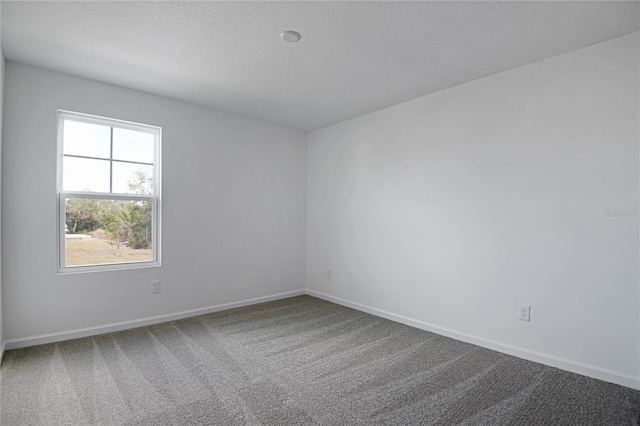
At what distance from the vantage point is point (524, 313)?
2.71 meters

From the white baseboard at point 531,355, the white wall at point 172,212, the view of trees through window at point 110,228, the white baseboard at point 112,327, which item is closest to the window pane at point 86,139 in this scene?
the white wall at point 172,212

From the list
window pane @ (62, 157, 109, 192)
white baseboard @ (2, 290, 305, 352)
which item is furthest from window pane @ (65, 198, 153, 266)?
white baseboard @ (2, 290, 305, 352)

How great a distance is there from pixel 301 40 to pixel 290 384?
2.47 meters

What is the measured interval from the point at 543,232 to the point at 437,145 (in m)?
1.27

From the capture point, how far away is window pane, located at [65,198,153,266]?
3086mm

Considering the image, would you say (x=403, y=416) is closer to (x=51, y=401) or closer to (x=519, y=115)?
(x=51, y=401)

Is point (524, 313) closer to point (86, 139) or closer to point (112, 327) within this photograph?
point (112, 327)

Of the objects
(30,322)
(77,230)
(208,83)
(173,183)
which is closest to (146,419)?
(30,322)

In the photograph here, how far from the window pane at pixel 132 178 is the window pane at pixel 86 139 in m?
0.18

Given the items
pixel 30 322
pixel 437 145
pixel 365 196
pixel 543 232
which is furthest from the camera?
pixel 365 196

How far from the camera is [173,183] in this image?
3.63 metres

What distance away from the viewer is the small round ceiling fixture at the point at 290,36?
2.31 metres

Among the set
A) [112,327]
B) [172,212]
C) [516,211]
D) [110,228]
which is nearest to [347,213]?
[516,211]

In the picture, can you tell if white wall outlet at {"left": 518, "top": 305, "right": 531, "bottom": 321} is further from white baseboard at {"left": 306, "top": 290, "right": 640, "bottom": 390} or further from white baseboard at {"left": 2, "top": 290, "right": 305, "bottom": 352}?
white baseboard at {"left": 2, "top": 290, "right": 305, "bottom": 352}
